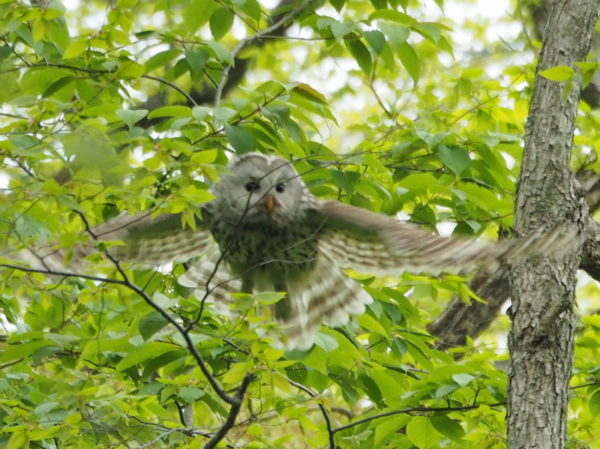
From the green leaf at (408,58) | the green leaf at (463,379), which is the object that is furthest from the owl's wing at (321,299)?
the green leaf at (408,58)

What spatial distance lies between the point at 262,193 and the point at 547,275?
1612 millimetres

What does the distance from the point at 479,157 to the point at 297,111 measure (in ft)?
4.42

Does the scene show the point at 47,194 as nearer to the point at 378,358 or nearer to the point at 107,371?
the point at 107,371

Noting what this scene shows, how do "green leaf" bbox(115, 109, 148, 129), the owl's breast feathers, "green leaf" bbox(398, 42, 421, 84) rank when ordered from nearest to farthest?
1. "green leaf" bbox(115, 109, 148, 129)
2. "green leaf" bbox(398, 42, 421, 84)
3. the owl's breast feathers

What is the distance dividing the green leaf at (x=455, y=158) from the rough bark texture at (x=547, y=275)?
1.75 feet

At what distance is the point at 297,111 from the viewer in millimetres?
4355

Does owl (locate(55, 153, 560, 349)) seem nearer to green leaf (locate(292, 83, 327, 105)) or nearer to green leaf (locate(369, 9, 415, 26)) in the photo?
green leaf (locate(292, 83, 327, 105))

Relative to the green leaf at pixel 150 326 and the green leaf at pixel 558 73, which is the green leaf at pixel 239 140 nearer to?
the green leaf at pixel 150 326

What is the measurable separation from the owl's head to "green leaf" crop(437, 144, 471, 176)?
0.75 m

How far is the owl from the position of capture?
4.59 meters

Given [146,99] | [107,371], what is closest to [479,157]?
[107,371]

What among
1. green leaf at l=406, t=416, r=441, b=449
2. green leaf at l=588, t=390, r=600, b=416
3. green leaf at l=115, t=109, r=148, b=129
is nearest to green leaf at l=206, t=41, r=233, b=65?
green leaf at l=115, t=109, r=148, b=129

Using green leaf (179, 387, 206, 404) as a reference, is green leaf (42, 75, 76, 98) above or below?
above

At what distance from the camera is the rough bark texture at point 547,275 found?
3748mm
